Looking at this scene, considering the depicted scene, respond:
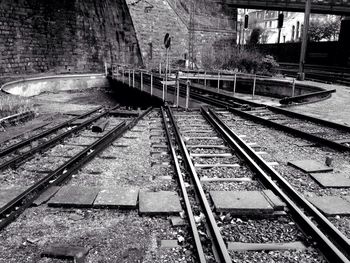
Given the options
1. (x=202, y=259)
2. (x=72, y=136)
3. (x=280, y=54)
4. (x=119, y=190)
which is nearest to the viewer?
(x=202, y=259)

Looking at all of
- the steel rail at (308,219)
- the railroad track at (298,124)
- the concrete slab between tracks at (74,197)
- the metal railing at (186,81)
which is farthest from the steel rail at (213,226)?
the metal railing at (186,81)

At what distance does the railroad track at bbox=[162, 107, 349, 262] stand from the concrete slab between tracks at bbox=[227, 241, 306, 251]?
2 centimetres

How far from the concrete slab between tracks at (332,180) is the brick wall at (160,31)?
29.6 metres

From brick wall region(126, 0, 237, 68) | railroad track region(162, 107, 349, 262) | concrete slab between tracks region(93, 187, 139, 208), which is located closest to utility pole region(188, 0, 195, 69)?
brick wall region(126, 0, 237, 68)

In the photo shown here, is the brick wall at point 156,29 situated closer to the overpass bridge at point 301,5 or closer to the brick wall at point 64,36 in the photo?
the brick wall at point 64,36

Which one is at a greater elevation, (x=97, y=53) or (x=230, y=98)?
(x=97, y=53)

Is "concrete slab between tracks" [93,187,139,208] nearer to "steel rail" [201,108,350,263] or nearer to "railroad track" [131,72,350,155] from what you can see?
"steel rail" [201,108,350,263]

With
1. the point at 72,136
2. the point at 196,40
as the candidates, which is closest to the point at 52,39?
the point at 196,40

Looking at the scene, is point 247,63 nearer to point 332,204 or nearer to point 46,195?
point 332,204

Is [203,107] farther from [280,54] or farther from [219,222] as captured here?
[280,54]

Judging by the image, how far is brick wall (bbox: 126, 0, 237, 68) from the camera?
33.4 metres

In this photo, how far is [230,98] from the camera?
16.1 metres

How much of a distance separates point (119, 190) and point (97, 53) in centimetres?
2744

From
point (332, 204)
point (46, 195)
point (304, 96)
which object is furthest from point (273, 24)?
point (46, 195)
